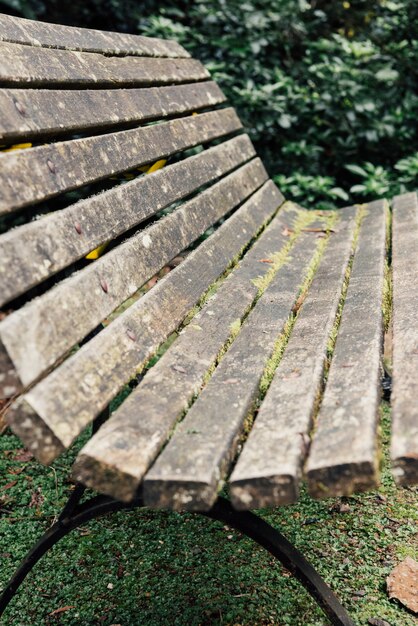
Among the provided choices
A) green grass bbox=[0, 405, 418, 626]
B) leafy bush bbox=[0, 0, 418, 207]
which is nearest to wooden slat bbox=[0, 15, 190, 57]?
leafy bush bbox=[0, 0, 418, 207]

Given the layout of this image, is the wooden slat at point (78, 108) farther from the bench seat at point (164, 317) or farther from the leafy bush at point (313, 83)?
the leafy bush at point (313, 83)

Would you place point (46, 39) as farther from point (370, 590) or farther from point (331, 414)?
point (370, 590)

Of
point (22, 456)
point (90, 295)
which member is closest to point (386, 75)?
point (22, 456)

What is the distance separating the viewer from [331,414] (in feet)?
3.52

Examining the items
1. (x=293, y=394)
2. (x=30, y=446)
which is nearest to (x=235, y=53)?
(x=293, y=394)

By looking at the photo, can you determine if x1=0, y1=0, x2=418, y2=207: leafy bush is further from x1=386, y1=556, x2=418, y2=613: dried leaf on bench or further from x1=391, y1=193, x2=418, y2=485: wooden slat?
x1=386, y1=556, x2=418, y2=613: dried leaf on bench

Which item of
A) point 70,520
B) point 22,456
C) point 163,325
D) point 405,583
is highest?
point 163,325

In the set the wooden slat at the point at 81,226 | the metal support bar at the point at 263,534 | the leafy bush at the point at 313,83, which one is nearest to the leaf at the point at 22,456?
the metal support bar at the point at 263,534

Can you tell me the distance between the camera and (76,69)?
1601 millimetres

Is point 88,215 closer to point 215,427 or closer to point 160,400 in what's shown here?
point 160,400

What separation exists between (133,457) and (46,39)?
118cm

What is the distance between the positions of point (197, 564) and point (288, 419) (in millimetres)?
935

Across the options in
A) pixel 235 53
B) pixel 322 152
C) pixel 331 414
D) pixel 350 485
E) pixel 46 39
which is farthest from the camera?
pixel 322 152

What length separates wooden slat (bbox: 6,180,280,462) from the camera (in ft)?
3.13
